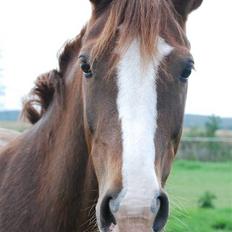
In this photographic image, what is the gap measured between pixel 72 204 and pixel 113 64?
33.0 inches

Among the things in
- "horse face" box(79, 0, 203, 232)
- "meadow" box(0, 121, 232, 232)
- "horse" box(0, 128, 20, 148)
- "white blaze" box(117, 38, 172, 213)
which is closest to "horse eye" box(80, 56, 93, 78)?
"horse face" box(79, 0, 203, 232)

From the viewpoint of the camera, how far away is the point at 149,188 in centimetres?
254

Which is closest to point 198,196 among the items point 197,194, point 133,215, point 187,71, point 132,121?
point 197,194

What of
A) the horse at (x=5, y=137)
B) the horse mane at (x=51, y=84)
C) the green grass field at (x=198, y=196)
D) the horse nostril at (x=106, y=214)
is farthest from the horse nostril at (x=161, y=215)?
the horse at (x=5, y=137)

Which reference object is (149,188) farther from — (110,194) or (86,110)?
(86,110)

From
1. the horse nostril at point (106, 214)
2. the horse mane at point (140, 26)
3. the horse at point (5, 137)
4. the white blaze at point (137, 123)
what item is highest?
the horse mane at point (140, 26)

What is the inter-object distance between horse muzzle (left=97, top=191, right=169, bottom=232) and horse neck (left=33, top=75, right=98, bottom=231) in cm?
61

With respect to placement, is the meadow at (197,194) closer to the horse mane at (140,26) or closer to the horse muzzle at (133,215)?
the horse muzzle at (133,215)

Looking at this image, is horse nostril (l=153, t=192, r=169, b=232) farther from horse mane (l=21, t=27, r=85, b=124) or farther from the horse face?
horse mane (l=21, t=27, r=85, b=124)

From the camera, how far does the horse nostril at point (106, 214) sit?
2.63m

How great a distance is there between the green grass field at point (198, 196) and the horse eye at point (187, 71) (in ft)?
2.19

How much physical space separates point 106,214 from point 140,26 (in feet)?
2.93

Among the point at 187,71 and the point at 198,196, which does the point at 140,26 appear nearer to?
the point at 187,71

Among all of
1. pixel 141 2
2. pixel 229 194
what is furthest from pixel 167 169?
pixel 229 194
